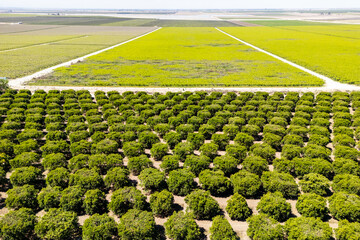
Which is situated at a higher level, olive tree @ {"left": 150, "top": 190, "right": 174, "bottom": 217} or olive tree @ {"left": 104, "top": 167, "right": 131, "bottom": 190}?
olive tree @ {"left": 104, "top": 167, "right": 131, "bottom": 190}

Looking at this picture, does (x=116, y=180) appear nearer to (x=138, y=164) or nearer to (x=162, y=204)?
(x=138, y=164)

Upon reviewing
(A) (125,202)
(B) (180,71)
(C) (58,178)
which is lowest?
(A) (125,202)

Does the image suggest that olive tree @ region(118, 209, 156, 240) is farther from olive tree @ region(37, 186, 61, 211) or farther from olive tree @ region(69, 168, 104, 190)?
olive tree @ region(37, 186, 61, 211)

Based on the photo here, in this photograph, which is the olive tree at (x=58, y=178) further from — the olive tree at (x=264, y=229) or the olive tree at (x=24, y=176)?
the olive tree at (x=264, y=229)

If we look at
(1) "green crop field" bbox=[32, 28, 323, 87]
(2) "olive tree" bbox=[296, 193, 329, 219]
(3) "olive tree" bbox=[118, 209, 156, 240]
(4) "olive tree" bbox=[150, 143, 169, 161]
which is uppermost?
(1) "green crop field" bbox=[32, 28, 323, 87]

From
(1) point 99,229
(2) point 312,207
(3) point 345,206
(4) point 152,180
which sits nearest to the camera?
(1) point 99,229

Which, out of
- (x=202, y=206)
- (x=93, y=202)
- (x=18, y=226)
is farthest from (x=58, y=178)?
(x=202, y=206)

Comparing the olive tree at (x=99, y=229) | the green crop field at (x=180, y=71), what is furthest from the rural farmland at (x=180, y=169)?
the green crop field at (x=180, y=71)

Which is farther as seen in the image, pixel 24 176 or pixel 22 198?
pixel 24 176

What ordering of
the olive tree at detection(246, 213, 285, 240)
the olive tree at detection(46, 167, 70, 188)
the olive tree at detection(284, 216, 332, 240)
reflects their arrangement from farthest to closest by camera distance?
1. the olive tree at detection(46, 167, 70, 188)
2. the olive tree at detection(246, 213, 285, 240)
3. the olive tree at detection(284, 216, 332, 240)

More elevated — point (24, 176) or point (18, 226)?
point (24, 176)

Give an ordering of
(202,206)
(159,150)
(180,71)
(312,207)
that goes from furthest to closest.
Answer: (180,71)
(159,150)
(202,206)
(312,207)

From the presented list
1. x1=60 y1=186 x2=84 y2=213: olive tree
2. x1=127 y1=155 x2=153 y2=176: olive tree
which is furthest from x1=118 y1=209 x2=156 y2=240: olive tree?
x1=127 y1=155 x2=153 y2=176: olive tree
